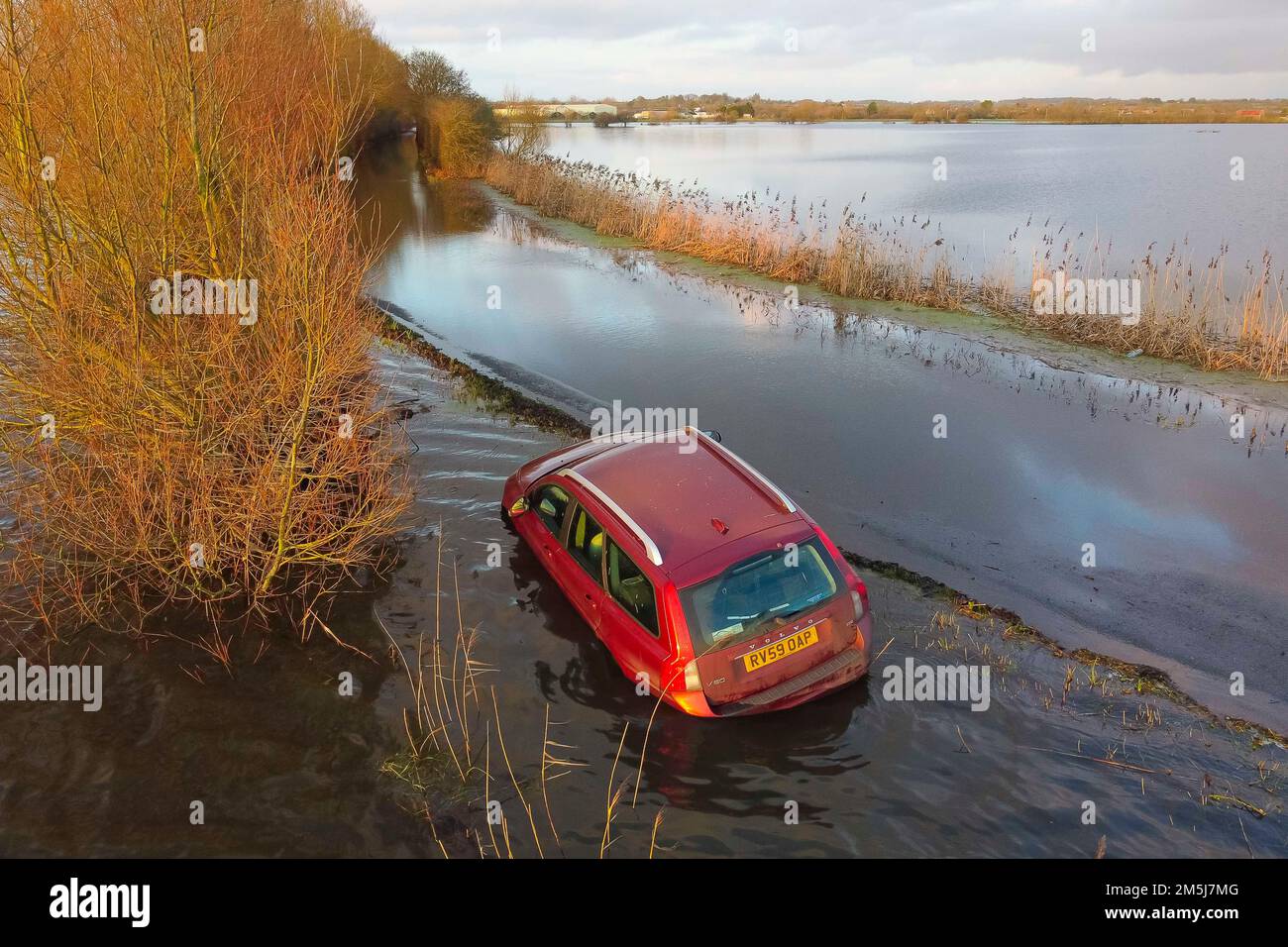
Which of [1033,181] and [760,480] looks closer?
[760,480]

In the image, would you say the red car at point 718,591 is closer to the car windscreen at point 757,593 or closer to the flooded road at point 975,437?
the car windscreen at point 757,593

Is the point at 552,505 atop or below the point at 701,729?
atop

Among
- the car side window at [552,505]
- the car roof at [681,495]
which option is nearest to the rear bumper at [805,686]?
the car roof at [681,495]

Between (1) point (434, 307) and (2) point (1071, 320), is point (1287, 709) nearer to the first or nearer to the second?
(2) point (1071, 320)

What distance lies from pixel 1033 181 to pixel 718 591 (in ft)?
111

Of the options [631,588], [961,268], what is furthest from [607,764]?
[961,268]

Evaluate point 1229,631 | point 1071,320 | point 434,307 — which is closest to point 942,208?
point 1071,320

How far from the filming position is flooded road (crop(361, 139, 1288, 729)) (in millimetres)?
7633

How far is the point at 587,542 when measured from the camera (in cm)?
681

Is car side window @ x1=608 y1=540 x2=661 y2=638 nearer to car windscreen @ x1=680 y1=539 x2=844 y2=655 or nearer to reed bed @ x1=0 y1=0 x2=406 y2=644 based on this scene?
car windscreen @ x1=680 y1=539 x2=844 y2=655

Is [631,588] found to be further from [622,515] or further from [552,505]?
[552,505]

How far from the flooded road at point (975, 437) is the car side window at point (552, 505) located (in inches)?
128

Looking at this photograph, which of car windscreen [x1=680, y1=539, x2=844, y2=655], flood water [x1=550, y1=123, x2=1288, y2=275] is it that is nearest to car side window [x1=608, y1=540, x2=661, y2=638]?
car windscreen [x1=680, y1=539, x2=844, y2=655]
